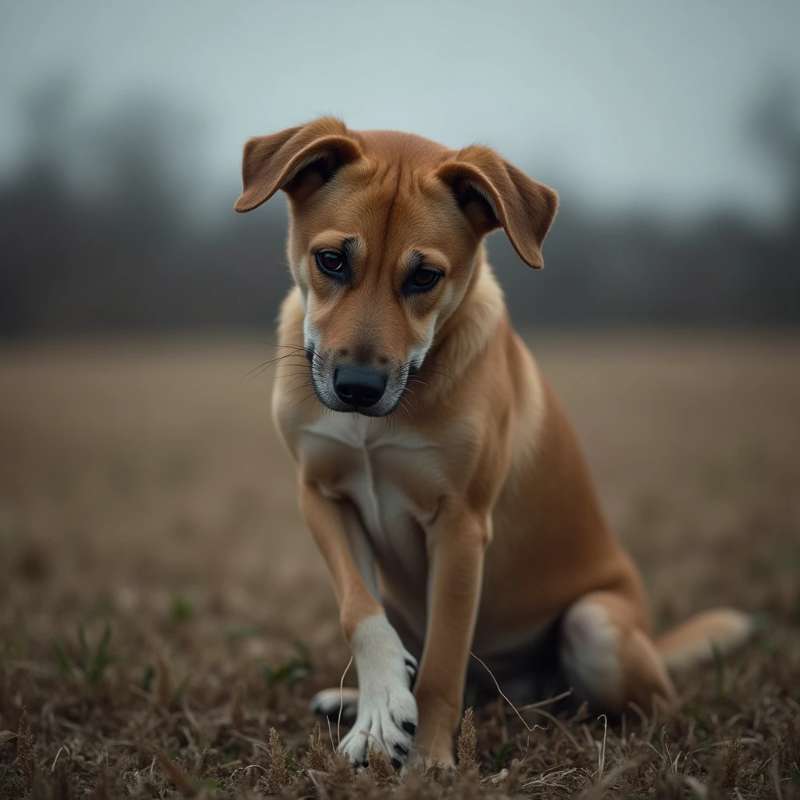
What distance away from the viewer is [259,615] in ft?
16.4

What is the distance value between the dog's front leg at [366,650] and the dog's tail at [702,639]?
5.33 feet

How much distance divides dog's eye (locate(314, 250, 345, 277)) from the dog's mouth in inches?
11.3

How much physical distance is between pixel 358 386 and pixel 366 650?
849 millimetres

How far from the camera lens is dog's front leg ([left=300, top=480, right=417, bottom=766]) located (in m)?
2.49

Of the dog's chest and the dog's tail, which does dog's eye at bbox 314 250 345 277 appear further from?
the dog's tail

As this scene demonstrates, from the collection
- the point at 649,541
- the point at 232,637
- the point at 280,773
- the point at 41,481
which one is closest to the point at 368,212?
the point at 280,773

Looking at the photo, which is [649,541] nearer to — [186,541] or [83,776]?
[186,541]

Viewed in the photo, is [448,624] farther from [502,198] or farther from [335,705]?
[502,198]

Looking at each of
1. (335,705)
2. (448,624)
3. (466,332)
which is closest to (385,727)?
(448,624)

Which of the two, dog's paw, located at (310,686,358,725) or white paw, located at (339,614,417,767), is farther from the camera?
dog's paw, located at (310,686,358,725)

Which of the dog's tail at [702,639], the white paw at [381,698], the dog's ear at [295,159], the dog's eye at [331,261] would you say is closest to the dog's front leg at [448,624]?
the white paw at [381,698]

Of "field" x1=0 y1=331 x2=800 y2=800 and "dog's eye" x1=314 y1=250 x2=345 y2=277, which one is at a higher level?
"dog's eye" x1=314 y1=250 x2=345 y2=277

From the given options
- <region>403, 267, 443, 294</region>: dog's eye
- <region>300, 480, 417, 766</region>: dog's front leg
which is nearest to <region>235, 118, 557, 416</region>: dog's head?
<region>403, 267, 443, 294</region>: dog's eye

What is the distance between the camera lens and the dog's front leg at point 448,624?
2.72 metres
